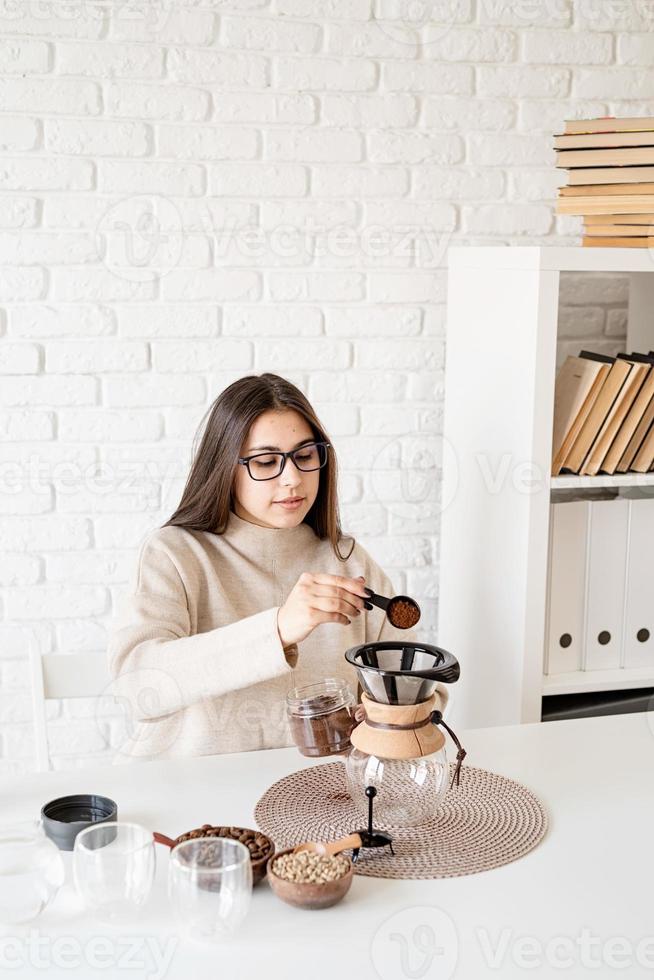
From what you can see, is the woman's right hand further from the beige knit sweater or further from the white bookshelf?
the white bookshelf

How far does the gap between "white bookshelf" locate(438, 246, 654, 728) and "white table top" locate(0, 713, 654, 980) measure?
64 cm

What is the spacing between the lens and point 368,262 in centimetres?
244

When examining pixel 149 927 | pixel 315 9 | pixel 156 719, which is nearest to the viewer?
pixel 149 927

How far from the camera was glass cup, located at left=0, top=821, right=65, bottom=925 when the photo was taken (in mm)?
1147

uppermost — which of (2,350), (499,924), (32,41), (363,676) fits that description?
(32,41)

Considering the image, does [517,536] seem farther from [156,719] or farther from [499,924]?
[499,924]

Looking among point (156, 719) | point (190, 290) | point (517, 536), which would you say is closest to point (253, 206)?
point (190, 290)

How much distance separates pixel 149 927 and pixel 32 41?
1743 millimetres

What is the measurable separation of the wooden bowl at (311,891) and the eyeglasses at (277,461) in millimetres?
819
